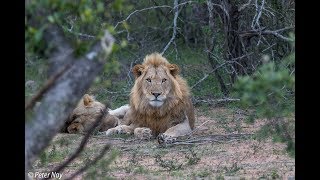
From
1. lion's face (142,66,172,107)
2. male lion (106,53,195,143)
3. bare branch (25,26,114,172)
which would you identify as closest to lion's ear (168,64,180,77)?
male lion (106,53,195,143)

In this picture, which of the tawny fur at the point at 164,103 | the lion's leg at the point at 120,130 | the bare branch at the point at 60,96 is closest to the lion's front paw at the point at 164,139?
the tawny fur at the point at 164,103

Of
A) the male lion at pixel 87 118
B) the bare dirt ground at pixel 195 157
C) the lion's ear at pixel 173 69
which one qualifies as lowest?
the bare dirt ground at pixel 195 157

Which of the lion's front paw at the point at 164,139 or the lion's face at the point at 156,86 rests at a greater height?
the lion's face at the point at 156,86

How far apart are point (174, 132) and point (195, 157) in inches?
57.1

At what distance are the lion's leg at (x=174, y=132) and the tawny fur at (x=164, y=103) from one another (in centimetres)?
13

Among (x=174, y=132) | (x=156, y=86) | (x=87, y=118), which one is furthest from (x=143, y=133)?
(x=87, y=118)

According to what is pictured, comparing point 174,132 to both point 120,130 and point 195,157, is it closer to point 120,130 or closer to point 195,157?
point 120,130

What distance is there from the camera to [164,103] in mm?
8969

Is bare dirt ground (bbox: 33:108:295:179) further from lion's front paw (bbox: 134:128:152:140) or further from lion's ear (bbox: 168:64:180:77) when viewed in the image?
lion's ear (bbox: 168:64:180:77)

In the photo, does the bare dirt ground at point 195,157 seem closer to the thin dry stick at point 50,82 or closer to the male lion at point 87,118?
the male lion at point 87,118

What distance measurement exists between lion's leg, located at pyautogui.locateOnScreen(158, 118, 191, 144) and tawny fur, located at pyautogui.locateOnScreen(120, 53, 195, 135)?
13cm

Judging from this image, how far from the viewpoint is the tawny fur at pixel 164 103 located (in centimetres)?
897
